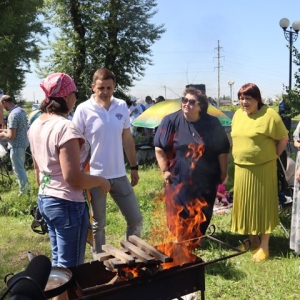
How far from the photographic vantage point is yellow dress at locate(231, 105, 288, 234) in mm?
4020

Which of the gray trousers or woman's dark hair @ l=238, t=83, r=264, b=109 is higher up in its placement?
woman's dark hair @ l=238, t=83, r=264, b=109

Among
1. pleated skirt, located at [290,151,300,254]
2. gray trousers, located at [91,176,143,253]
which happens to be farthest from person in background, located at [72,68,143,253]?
pleated skirt, located at [290,151,300,254]

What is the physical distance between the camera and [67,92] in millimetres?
2531

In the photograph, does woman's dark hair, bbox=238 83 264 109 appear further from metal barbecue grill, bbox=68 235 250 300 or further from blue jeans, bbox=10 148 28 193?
blue jeans, bbox=10 148 28 193

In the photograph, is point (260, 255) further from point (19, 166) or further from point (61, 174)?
point (19, 166)

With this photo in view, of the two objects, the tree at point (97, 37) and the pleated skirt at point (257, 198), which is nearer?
the pleated skirt at point (257, 198)

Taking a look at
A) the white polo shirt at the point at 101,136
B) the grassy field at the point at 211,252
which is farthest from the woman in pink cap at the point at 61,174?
the grassy field at the point at 211,252

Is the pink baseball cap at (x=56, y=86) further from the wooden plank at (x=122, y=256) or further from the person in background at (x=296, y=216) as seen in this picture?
the person in background at (x=296, y=216)

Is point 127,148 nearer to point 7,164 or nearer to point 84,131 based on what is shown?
point 84,131

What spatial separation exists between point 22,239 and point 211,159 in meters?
2.77

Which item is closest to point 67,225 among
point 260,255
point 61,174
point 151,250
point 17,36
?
point 61,174

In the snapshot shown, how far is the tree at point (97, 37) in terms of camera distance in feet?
57.2

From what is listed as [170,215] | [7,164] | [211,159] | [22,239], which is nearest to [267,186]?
[211,159]

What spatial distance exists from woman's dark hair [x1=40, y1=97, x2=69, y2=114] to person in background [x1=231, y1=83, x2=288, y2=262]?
2.18m
